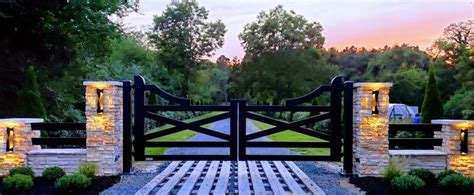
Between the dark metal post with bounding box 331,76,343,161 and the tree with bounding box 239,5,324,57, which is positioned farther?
the tree with bounding box 239,5,324,57

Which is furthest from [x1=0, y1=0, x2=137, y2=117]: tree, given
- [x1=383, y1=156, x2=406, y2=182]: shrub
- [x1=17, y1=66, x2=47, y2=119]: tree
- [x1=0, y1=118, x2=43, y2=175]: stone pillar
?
[x1=383, y1=156, x2=406, y2=182]: shrub

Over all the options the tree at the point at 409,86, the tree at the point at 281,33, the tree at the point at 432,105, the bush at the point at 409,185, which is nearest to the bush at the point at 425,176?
the bush at the point at 409,185

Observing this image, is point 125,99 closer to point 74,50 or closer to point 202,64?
point 74,50

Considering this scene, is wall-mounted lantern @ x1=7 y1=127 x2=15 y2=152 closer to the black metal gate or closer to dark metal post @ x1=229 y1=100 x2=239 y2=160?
the black metal gate

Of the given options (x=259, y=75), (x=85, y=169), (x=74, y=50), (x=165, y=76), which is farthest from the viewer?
(x=259, y=75)

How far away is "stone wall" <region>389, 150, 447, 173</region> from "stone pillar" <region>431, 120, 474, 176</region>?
0.40ft

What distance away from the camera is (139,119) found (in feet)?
26.8

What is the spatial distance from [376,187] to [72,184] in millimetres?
4045

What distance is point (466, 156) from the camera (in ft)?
25.2

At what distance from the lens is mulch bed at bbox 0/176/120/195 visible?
246 inches

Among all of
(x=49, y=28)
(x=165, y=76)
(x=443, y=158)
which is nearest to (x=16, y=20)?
(x=49, y=28)

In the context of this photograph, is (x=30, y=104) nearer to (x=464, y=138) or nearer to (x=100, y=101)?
(x=100, y=101)

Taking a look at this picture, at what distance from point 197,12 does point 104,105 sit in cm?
3273

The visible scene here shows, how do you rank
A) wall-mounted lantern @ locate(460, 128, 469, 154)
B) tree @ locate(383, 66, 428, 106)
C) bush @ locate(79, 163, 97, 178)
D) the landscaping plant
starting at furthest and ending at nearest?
tree @ locate(383, 66, 428, 106) → wall-mounted lantern @ locate(460, 128, 469, 154) → bush @ locate(79, 163, 97, 178) → the landscaping plant
